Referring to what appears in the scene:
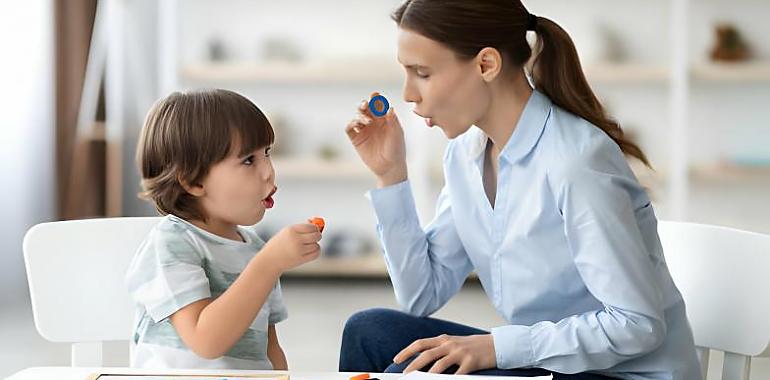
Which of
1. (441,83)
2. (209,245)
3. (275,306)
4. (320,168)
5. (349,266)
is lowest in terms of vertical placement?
(349,266)

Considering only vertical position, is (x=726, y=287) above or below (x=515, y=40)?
below

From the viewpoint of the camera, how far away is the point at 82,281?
168cm

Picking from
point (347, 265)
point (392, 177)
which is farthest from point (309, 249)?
point (347, 265)

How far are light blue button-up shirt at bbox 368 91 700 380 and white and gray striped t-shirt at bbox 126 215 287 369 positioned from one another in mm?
317

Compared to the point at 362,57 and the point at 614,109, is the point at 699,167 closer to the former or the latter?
the point at 614,109

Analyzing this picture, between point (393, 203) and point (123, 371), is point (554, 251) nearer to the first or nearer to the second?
point (393, 203)

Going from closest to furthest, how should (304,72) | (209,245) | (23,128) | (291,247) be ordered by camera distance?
1. (291,247)
2. (209,245)
3. (23,128)
4. (304,72)

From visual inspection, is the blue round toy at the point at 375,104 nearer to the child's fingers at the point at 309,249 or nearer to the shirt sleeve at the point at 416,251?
the shirt sleeve at the point at 416,251

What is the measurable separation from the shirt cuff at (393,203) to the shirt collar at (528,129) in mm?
204

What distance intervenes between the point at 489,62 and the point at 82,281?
0.70m

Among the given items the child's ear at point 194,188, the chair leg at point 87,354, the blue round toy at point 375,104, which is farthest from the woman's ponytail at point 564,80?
the chair leg at point 87,354

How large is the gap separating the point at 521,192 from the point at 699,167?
310 cm

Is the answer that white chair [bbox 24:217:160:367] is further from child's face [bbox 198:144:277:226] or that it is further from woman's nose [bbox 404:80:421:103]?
woman's nose [bbox 404:80:421:103]

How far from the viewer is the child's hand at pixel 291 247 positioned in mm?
1434
